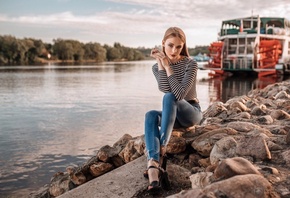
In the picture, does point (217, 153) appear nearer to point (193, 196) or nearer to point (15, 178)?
point (193, 196)

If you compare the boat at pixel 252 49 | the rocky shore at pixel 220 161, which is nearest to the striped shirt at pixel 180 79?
the rocky shore at pixel 220 161

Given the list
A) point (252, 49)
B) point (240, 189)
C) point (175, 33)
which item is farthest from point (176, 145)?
point (252, 49)

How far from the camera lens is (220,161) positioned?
10.3 feet

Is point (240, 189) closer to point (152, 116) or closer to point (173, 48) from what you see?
point (152, 116)

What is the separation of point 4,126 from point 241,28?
2893 cm

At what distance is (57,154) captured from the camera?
7719 millimetres

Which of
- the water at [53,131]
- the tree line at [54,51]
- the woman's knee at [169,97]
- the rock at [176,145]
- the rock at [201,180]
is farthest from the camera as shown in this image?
the tree line at [54,51]

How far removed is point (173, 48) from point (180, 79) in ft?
1.17

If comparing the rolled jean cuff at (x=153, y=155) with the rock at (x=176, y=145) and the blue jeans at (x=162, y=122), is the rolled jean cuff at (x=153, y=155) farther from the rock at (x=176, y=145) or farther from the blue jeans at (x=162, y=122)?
the rock at (x=176, y=145)

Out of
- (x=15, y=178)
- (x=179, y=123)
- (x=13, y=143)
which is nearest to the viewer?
(x=179, y=123)

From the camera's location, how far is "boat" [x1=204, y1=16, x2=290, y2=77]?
3338 centimetres

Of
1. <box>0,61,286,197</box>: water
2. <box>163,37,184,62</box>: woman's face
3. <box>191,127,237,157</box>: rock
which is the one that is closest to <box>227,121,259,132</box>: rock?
<box>191,127,237,157</box>: rock

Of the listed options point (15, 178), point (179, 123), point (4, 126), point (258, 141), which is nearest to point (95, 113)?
point (4, 126)

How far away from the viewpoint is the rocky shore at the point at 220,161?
8.34ft
